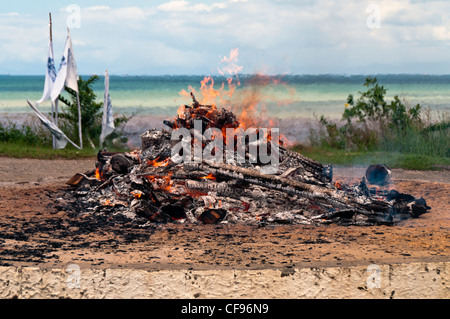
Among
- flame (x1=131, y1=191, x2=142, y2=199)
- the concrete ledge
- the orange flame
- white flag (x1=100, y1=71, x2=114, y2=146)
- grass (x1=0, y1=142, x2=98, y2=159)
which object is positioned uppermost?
white flag (x1=100, y1=71, x2=114, y2=146)

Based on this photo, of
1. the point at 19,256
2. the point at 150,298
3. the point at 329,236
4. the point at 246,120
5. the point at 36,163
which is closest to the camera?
the point at 150,298

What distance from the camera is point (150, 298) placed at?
3621 mm

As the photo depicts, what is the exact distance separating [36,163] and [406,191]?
21.6 ft

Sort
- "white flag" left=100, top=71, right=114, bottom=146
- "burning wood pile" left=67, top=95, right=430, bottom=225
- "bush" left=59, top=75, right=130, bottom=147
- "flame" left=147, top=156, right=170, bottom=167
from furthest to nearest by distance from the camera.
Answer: "bush" left=59, top=75, right=130, bottom=147 < "white flag" left=100, top=71, right=114, bottom=146 < "flame" left=147, top=156, right=170, bottom=167 < "burning wood pile" left=67, top=95, right=430, bottom=225

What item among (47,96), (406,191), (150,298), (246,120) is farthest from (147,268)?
(47,96)

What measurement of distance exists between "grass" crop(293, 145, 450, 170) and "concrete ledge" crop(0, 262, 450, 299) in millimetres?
6369

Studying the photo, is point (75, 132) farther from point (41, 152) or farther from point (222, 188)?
point (222, 188)

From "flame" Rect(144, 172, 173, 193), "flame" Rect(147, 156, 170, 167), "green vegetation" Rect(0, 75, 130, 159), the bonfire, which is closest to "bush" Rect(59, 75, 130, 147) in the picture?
"green vegetation" Rect(0, 75, 130, 159)

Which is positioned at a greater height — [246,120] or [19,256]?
[246,120]

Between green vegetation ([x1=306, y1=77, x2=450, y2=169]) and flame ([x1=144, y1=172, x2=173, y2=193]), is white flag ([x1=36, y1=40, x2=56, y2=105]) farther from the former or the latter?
flame ([x1=144, y1=172, x2=173, y2=193])

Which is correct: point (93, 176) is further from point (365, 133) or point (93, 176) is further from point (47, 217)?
point (365, 133)

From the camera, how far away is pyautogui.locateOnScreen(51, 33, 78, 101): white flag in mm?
11148

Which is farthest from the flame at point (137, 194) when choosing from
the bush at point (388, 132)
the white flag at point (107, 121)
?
the bush at point (388, 132)

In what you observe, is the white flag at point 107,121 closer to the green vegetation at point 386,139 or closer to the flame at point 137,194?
the green vegetation at point 386,139
